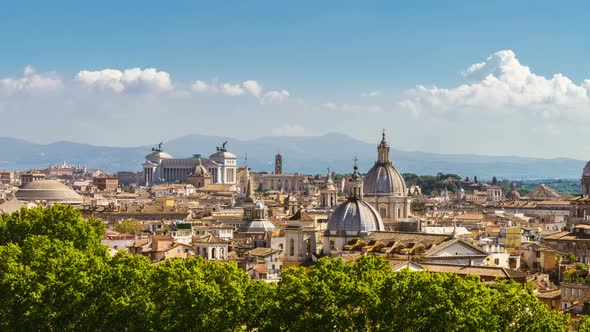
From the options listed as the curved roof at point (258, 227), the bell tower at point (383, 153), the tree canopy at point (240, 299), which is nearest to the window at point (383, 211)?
the bell tower at point (383, 153)

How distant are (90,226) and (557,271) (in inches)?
1213

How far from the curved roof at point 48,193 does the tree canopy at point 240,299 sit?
361 ft

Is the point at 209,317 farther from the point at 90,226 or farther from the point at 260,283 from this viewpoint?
the point at 90,226

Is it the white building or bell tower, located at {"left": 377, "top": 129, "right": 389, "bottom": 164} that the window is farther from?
the white building

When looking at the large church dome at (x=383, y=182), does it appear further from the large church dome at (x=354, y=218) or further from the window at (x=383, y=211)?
the large church dome at (x=354, y=218)

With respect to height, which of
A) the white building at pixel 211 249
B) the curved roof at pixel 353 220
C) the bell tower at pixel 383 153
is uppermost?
the bell tower at pixel 383 153

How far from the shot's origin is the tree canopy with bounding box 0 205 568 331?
39344mm

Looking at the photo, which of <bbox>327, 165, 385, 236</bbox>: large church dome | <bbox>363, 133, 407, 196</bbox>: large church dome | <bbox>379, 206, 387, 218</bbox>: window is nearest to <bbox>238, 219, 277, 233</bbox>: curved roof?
<bbox>363, 133, 407, 196</bbox>: large church dome

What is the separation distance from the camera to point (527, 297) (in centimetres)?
3909

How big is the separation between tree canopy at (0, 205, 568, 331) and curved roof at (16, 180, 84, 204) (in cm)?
10996

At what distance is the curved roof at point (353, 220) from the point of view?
73875 mm

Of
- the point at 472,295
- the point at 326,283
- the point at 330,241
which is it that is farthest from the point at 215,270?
the point at 330,241

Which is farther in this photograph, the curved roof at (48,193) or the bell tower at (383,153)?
the curved roof at (48,193)

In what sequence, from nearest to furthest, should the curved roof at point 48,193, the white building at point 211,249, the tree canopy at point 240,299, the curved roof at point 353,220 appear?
the tree canopy at point 240,299 → the curved roof at point 353,220 → the white building at point 211,249 → the curved roof at point 48,193
